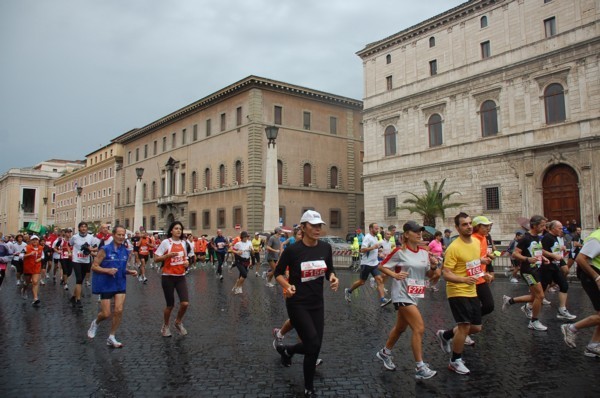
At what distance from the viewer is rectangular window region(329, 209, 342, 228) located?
46175mm

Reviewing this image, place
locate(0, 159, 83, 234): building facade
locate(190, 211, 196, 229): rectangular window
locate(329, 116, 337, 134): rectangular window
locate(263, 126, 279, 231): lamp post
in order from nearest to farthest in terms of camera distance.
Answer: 1. locate(263, 126, 279, 231): lamp post
2. locate(329, 116, 337, 134): rectangular window
3. locate(190, 211, 196, 229): rectangular window
4. locate(0, 159, 83, 234): building facade

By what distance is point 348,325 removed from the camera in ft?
29.0

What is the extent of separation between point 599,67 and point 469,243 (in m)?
26.0

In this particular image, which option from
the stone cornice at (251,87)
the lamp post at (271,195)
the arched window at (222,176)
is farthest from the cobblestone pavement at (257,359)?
the arched window at (222,176)

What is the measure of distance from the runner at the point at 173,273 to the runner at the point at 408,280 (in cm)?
357

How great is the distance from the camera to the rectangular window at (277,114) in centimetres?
4384

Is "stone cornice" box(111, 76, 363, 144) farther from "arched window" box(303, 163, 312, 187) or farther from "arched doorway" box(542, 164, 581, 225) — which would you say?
"arched doorway" box(542, 164, 581, 225)

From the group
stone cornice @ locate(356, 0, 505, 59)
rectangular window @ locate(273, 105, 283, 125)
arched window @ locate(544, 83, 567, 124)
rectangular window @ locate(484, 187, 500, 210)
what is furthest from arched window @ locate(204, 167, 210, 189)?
arched window @ locate(544, 83, 567, 124)

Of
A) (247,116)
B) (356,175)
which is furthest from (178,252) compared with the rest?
(356,175)

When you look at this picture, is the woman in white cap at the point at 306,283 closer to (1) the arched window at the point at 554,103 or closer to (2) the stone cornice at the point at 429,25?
(1) the arched window at the point at 554,103

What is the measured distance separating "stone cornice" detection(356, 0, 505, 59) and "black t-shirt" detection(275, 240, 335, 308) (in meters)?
31.4

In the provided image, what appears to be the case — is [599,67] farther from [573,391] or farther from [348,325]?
[573,391]

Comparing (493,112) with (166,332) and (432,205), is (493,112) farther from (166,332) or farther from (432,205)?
(166,332)

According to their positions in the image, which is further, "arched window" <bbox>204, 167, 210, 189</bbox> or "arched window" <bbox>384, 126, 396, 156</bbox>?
"arched window" <bbox>204, 167, 210, 189</bbox>
